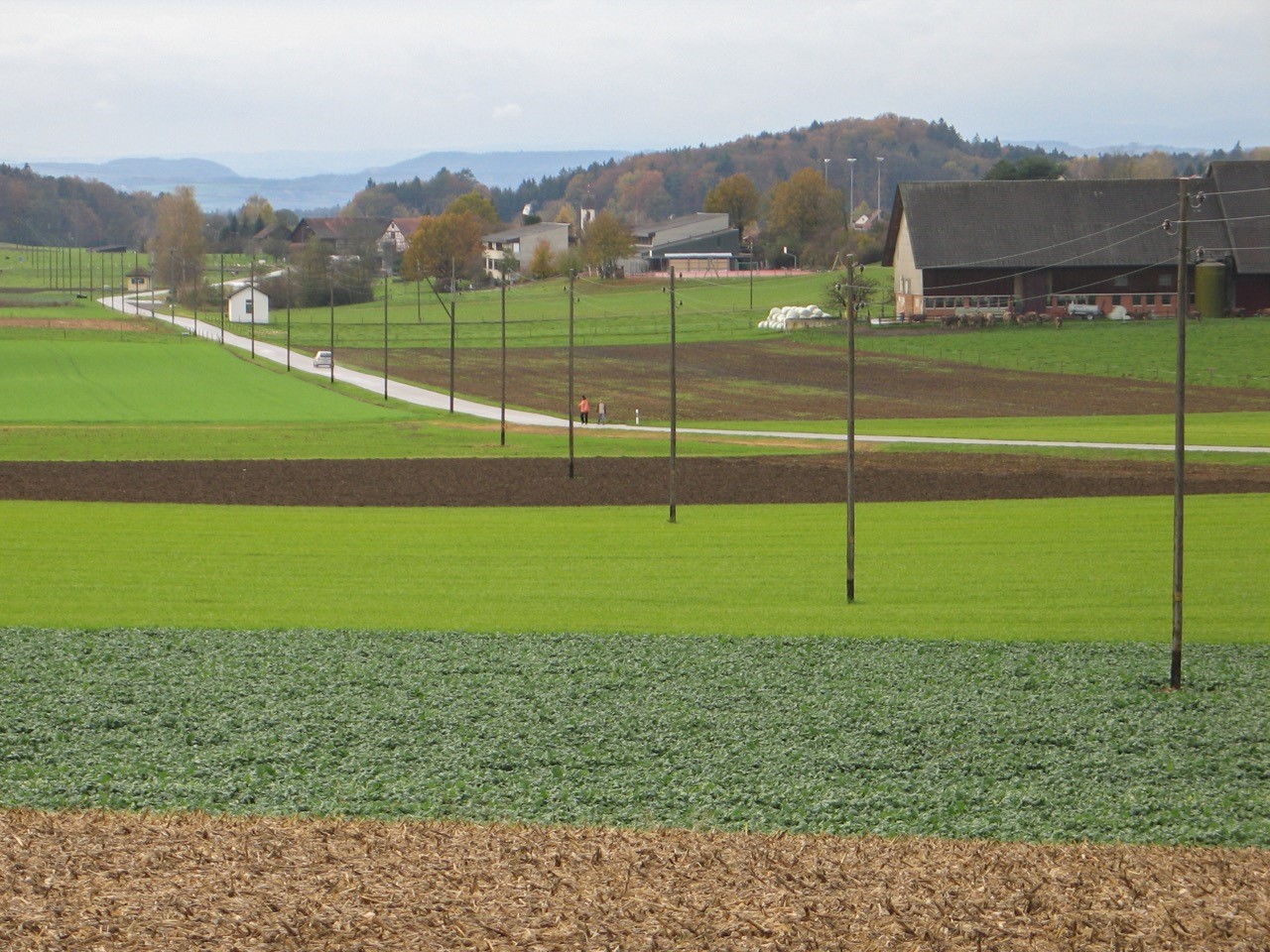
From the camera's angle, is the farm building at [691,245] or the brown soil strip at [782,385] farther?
the farm building at [691,245]

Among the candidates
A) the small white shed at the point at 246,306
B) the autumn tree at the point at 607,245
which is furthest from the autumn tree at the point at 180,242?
the autumn tree at the point at 607,245

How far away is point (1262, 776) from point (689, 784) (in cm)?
584

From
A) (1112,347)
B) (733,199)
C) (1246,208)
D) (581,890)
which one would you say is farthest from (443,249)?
(581,890)

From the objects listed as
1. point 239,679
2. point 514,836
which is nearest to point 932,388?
point 239,679

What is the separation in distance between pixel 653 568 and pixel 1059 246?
292ft

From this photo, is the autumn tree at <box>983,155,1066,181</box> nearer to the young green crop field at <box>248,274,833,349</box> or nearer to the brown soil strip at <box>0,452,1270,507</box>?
the young green crop field at <box>248,274,833,349</box>

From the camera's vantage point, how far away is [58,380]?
79188mm

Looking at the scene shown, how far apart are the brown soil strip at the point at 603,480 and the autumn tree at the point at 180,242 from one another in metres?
121

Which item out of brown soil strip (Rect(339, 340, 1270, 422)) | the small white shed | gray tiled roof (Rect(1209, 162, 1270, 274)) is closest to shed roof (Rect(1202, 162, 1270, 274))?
gray tiled roof (Rect(1209, 162, 1270, 274))

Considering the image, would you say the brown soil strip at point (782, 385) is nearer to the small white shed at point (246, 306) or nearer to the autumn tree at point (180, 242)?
the small white shed at point (246, 306)

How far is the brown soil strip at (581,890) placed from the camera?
974 cm

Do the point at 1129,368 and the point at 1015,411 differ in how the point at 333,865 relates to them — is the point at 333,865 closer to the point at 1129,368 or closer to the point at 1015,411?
the point at 1015,411

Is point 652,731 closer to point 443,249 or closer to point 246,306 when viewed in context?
point 246,306

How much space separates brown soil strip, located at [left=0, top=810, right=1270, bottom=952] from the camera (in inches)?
384
